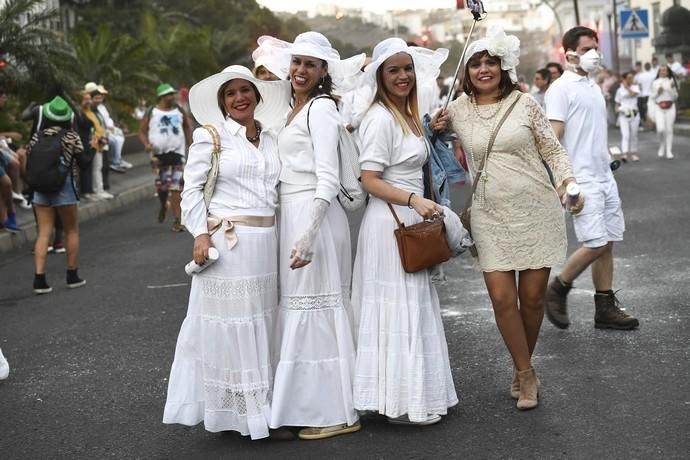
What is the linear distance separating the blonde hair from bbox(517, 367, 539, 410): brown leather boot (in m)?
1.30

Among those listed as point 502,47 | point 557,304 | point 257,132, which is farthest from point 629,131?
point 257,132

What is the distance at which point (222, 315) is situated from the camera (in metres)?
5.53

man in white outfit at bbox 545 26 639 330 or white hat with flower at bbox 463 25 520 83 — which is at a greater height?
white hat with flower at bbox 463 25 520 83

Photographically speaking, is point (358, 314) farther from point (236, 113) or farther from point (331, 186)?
point (236, 113)

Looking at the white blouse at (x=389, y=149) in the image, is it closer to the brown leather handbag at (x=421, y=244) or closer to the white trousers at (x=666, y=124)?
the brown leather handbag at (x=421, y=244)

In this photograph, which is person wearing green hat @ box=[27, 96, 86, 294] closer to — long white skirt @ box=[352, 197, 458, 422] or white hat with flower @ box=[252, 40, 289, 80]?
white hat with flower @ box=[252, 40, 289, 80]

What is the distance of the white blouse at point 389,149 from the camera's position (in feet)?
18.5

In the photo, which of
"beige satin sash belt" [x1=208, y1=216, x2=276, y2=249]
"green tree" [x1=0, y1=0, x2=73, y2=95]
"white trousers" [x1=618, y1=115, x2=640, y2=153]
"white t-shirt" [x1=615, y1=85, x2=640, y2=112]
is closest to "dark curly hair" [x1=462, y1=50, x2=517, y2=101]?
"beige satin sash belt" [x1=208, y1=216, x2=276, y2=249]

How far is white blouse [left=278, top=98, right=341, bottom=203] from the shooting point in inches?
216

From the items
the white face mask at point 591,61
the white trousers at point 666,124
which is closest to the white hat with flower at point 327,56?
the white face mask at point 591,61

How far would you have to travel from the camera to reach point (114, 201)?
20188 mm

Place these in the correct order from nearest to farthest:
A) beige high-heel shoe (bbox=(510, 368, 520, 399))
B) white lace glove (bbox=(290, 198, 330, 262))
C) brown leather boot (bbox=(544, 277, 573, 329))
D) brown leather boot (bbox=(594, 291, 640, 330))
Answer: white lace glove (bbox=(290, 198, 330, 262))
beige high-heel shoe (bbox=(510, 368, 520, 399))
brown leather boot (bbox=(594, 291, 640, 330))
brown leather boot (bbox=(544, 277, 573, 329))

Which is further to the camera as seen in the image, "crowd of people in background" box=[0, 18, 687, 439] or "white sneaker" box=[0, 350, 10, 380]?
"white sneaker" box=[0, 350, 10, 380]

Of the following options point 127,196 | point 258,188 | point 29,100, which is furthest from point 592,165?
point 29,100
